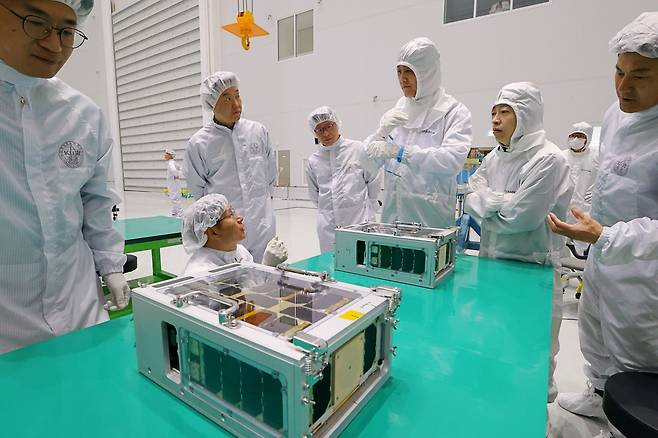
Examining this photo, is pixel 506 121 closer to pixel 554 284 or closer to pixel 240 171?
pixel 554 284

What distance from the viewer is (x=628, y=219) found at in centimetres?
132

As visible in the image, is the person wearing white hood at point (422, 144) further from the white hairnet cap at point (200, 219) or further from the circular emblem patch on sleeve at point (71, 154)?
the circular emblem patch on sleeve at point (71, 154)

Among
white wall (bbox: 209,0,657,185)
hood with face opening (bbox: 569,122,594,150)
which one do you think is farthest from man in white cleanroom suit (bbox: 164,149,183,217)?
hood with face opening (bbox: 569,122,594,150)

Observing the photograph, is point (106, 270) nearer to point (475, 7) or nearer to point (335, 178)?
point (335, 178)

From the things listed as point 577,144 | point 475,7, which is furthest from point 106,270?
point 475,7

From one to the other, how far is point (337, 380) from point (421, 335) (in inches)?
17.9

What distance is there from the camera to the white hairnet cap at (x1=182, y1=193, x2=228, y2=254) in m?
1.33

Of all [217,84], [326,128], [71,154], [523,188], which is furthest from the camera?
[326,128]

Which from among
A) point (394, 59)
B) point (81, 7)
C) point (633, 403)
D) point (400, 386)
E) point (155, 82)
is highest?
point (155, 82)

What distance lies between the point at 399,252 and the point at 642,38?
3.51 feet

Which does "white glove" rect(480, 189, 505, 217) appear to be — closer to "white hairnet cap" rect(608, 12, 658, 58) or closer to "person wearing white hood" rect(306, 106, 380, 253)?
"white hairnet cap" rect(608, 12, 658, 58)

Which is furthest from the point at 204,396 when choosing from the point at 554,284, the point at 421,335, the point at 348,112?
the point at 348,112

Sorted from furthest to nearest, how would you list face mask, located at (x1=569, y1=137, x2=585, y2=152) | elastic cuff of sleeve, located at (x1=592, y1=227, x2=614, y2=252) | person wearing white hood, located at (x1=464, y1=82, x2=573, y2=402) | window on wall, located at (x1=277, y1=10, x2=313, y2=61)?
1. window on wall, located at (x1=277, y1=10, x2=313, y2=61)
2. face mask, located at (x1=569, y1=137, x2=585, y2=152)
3. person wearing white hood, located at (x1=464, y1=82, x2=573, y2=402)
4. elastic cuff of sleeve, located at (x1=592, y1=227, x2=614, y2=252)

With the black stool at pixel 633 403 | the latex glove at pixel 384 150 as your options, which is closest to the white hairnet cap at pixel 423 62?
the latex glove at pixel 384 150
